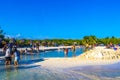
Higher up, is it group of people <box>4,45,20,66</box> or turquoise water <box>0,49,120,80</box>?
group of people <box>4,45,20,66</box>

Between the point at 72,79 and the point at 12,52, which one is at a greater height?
the point at 12,52

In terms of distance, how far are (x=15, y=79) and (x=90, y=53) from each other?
18088 mm

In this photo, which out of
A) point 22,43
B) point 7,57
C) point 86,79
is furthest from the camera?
point 22,43

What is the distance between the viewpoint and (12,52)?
1136 inches

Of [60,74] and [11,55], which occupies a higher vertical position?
[11,55]

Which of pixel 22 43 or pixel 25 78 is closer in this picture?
pixel 25 78

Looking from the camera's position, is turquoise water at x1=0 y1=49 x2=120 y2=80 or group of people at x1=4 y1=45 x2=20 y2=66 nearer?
turquoise water at x1=0 y1=49 x2=120 y2=80

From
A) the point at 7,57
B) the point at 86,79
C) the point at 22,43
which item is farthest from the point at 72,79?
the point at 22,43

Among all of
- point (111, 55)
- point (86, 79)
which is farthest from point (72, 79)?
point (111, 55)

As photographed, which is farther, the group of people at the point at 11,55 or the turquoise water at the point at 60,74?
the group of people at the point at 11,55

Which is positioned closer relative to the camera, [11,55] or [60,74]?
[60,74]

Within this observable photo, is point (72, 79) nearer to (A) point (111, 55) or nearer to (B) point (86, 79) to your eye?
(B) point (86, 79)

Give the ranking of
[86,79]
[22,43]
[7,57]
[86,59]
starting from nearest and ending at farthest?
[86,79]
[7,57]
[86,59]
[22,43]

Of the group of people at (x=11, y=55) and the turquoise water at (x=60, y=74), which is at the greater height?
the group of people at (x=11, y=55)
